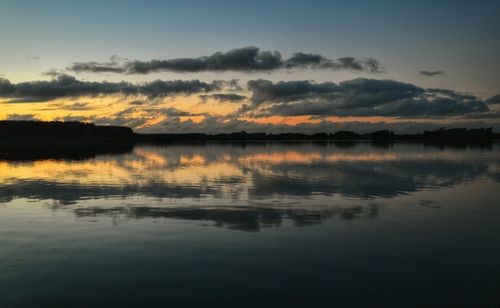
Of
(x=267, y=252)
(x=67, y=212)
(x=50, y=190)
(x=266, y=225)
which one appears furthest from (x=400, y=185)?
(x=50, y=190)

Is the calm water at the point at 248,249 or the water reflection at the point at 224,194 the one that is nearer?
the calm water at the point at 248,249

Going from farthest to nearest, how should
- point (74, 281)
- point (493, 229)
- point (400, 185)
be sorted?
point (400, 185) < point (493, 229) < point (74, 281)

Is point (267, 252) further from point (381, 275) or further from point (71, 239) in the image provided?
point (71, 239)

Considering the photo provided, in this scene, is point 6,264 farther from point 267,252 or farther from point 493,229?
point 493,229

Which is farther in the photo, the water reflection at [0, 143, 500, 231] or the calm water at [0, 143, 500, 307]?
the water reflection at [0, 143, 500, 231]

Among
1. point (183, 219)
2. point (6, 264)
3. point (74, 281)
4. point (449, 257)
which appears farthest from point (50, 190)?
point (449, 257)

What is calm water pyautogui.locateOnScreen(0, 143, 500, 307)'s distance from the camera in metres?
10.6

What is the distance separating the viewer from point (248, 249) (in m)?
14.7

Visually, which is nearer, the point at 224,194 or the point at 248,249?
the point at 248,249

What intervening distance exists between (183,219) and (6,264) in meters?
8.27

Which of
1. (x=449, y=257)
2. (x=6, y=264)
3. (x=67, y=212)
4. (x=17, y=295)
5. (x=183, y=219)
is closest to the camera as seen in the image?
(x=17, y=295)

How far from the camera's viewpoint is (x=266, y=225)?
1855 centimetres

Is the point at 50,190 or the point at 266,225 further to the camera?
the point at 50,190

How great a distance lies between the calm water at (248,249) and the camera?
416 inches
